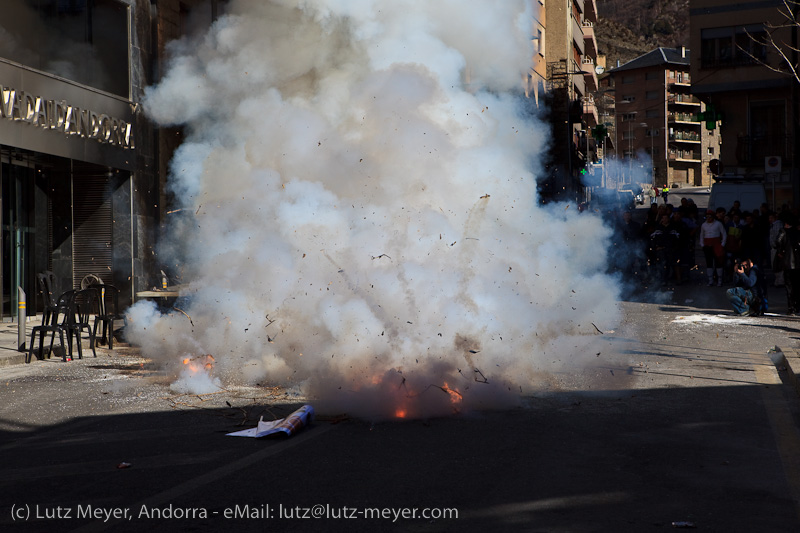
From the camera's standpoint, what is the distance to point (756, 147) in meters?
36.5

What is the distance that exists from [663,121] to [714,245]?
76.0 m

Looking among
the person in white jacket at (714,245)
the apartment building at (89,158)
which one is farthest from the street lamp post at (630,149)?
the apartment building at (89,158)

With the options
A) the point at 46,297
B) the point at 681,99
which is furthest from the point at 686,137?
the point at 46,297

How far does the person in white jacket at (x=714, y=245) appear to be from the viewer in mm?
17172

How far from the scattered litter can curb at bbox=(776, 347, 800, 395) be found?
428cm

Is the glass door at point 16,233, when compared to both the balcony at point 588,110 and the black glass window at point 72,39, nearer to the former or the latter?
the black glass window at point 72,39

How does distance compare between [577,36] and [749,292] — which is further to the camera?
[577,36]

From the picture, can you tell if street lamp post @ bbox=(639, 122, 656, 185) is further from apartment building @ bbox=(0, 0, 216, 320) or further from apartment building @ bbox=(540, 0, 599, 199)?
apartment building @ bbox=(0, 0, 216, 320)

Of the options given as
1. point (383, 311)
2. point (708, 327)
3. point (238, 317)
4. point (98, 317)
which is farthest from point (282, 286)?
point (708, 327)

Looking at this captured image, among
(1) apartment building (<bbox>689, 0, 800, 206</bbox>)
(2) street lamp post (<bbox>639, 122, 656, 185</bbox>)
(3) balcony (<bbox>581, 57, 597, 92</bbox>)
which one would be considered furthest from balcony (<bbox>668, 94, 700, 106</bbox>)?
(1) apartment building (<bbox>689, 0, 800, 206</bbox>)

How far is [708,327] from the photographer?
1213 centimetres

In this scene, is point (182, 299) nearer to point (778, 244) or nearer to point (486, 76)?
point (486, 76)

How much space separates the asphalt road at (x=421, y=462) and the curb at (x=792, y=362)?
14 cm

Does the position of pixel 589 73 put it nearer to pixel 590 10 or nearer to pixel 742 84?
pixel 590 10
